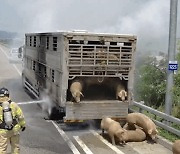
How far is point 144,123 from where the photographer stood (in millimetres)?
9938

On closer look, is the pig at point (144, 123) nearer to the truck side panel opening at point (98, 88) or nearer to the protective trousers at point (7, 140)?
the truck side panel opening at point (98, 88)

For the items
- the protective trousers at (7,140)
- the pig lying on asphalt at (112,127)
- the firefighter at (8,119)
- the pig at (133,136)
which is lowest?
the pig at (133,136)

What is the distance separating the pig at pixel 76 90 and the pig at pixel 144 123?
5.15 ft

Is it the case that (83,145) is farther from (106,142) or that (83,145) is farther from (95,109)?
(95,109)

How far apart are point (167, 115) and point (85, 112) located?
2.47m

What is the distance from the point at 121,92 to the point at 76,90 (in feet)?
4.75

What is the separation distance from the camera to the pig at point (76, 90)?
1108cm

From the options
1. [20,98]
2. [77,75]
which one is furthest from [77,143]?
[20,98]

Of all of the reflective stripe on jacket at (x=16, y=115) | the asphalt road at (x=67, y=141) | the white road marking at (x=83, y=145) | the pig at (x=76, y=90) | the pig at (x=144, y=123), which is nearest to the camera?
the reflective stripe on jacket at (x=16, y=115)

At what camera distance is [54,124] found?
39.8 feet

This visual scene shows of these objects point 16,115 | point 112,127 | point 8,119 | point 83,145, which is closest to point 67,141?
point 83,145

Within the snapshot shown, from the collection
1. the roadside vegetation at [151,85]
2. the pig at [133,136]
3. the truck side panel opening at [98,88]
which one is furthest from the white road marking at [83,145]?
the roadside vegetation at [151,85]

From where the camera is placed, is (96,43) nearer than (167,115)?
No

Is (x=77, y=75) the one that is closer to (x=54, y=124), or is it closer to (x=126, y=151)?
(x=54, y=124)
